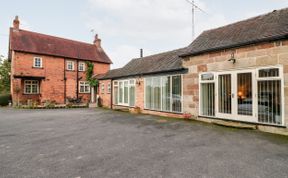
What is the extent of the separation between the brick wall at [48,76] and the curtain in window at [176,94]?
15847 millimetres

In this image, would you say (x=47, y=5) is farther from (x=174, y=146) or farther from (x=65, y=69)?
(x=174, y=146)

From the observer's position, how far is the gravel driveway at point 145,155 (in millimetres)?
3107

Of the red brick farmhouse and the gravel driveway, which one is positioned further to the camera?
the red brick farmhouse

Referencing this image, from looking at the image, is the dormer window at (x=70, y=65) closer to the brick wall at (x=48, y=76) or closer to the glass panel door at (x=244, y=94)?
the brick wall at (x=48, y=76)

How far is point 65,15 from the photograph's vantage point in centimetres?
1459

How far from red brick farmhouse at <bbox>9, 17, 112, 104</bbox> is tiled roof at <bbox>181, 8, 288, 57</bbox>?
54.9ft

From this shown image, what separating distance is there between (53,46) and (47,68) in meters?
3.50

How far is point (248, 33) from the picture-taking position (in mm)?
7430

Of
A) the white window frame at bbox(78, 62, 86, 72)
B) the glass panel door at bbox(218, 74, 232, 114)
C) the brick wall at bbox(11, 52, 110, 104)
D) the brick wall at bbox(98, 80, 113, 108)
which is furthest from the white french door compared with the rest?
the white window frame at bbox(78, 62, 86, 72)

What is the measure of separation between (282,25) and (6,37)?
2959 cm

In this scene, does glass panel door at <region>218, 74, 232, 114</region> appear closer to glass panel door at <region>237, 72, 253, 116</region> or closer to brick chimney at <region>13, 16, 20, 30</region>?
glass panel door at <region>237, 72, 253, 116</region>

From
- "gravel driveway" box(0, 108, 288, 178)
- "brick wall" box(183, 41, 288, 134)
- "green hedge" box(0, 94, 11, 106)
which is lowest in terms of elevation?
"gravel driveway" box(0, 108, 288, 178)

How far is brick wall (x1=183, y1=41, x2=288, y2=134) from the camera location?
600 centimetres

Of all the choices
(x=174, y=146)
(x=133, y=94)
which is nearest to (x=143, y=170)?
(x=174, y=146)
